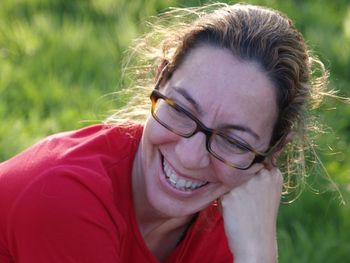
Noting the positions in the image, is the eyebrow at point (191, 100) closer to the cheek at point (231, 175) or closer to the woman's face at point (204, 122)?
the woman's face at point (204, 122)

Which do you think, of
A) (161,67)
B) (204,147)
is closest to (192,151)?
(204,147)

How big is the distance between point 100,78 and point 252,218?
1853 millimetres

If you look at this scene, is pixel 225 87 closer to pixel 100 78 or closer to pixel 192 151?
pixel 192 151

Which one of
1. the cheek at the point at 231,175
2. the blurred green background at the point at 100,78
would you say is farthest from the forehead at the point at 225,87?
the blurred green background at the point at 100,78

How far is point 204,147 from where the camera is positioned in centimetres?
202

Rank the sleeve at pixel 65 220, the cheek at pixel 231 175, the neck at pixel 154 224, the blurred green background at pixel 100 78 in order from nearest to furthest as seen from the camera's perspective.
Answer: the sleeve at pixel 65 220 → the cheek at pixel 231 175 → the neck at pixel 154 224 → the blurred green background at pixel 100 78

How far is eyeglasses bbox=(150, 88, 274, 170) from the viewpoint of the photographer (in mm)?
2004

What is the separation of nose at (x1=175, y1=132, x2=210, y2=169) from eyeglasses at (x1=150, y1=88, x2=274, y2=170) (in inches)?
0.5

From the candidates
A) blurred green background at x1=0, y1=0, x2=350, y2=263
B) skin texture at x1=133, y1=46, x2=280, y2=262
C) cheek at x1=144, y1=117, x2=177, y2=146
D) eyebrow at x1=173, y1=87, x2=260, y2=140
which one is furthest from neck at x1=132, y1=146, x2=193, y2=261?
blurred green background at x1=0, y1=0, x2=350, y2=263

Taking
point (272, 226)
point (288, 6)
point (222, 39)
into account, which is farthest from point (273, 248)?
point (288, 6)

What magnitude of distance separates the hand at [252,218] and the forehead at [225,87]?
0.92 feet

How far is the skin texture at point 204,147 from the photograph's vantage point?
2004 mm

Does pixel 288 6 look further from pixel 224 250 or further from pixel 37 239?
pixel 37 239

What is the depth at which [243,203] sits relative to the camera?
2.28 metres
